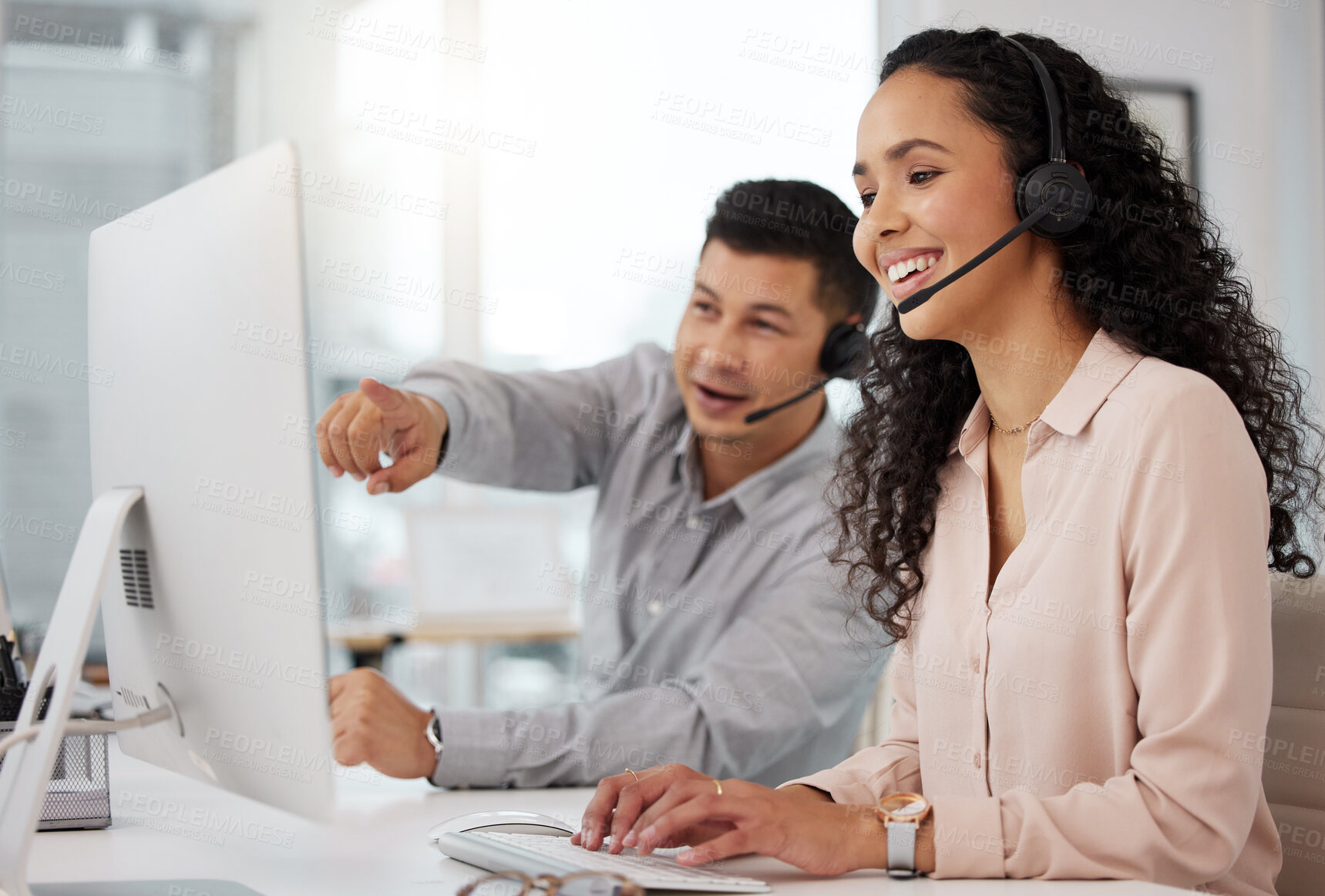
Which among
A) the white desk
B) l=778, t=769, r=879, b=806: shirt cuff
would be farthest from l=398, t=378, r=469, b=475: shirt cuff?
l=778, t=769, r=879, b=806: shirt cuff

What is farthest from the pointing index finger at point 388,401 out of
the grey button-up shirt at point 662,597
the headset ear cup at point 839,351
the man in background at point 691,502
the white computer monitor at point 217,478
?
the headset ear cup at point 839,351

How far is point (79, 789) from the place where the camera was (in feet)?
3.33

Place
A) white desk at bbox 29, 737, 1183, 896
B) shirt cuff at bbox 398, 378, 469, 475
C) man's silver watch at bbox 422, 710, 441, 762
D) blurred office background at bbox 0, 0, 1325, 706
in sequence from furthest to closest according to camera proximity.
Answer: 1. blurred office background at bbox 0, 0, 1325, 706
2. shirt cuff at bbox 398, 378, 469, 475
3. man's silver watch at bbox 422, 710, 441, 762
4. white desk at bbox 29, 737, 1183, 896

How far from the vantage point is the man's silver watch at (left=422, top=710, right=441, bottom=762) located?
126 centimetres

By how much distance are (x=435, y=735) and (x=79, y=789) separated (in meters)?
0.38

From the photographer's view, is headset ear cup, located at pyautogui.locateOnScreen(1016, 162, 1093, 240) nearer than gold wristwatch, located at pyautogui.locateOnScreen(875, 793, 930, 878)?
No

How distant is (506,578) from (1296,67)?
2568 mm

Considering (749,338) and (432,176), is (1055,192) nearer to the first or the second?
(749,338)

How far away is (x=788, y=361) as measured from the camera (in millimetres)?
1647

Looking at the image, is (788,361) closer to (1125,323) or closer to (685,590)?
(685,590)

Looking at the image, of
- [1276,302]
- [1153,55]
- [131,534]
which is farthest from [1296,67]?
[131,534]

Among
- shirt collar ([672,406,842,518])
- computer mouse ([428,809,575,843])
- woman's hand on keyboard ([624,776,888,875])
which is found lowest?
computer mouse ([428,809,575,843])

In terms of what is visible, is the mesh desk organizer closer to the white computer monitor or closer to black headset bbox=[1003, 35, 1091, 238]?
the white computer monitor

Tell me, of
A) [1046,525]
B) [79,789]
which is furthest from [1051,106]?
[79,789]
